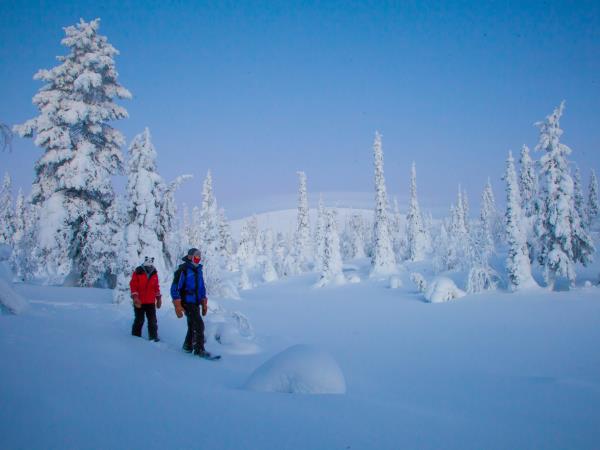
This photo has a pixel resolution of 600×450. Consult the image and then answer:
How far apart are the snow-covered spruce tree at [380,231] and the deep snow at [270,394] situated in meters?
28.8

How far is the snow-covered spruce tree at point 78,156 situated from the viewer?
1678 cm

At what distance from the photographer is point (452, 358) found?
10.4 metres

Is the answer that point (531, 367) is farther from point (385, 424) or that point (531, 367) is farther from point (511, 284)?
point (511, 284)

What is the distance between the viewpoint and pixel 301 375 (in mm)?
5320

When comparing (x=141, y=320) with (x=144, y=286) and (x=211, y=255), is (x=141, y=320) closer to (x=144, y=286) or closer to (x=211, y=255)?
(x=144, y=286)

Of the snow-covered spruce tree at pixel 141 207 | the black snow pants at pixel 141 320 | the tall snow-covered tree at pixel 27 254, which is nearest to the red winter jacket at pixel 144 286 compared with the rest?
the black snow pants at pixel 141 320

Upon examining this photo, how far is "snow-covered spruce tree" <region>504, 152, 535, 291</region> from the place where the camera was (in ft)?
84.4

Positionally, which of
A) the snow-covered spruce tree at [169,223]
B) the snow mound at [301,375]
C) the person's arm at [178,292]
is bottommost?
the snow mound at [301,375]

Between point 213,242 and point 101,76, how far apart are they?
665 inches

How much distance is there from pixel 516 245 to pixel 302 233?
125 feet

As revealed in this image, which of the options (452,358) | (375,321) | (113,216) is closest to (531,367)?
(452,358)

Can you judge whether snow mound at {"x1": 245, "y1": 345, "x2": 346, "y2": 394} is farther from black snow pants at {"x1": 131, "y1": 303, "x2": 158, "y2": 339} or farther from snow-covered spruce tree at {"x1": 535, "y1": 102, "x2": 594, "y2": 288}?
snow-covered spruce tree at {"x1": 535, "y1": 102, "x2": 594, "y2": 288}

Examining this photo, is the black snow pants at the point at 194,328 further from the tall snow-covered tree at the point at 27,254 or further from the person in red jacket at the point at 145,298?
the tall snow-covered tree at the point at 27,254

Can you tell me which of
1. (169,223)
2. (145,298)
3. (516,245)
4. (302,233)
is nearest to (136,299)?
(145,298)
